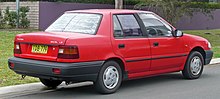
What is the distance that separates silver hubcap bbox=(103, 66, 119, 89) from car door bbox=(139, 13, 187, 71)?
103 cm

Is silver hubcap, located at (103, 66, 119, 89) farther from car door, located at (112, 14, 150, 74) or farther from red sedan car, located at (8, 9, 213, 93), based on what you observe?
car door, located at (112, 14, 150, 74)

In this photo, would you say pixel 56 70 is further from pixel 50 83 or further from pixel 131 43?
pixel 131 43

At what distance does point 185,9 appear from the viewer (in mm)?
21875

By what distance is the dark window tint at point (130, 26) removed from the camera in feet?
28.5

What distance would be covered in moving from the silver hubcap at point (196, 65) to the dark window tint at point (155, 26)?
990mm

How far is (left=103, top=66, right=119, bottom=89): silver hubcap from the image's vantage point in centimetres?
820

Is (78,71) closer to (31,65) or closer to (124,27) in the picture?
(31,65)

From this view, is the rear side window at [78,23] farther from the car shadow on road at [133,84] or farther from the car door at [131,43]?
the car shadow on road at [133,84]

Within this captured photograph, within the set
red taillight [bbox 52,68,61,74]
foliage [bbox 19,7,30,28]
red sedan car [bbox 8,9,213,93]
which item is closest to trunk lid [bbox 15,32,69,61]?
red sedan car [bbox 8,9,213,93]

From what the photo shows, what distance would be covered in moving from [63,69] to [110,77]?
3.56ft

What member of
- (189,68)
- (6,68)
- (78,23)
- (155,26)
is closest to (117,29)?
(78,23)

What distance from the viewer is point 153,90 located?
28.9 feet

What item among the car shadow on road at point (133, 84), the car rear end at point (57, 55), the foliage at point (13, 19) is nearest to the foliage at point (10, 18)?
the foliage at point (13, 19)

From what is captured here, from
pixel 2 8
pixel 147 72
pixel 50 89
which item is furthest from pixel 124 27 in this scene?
pixel 2 8
